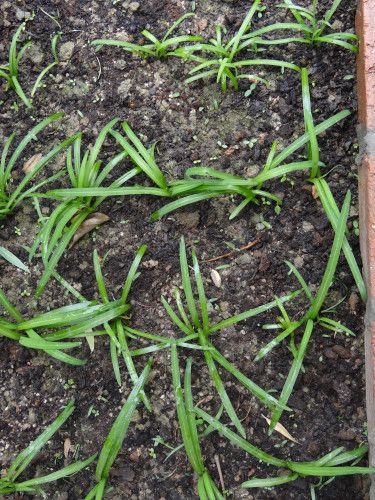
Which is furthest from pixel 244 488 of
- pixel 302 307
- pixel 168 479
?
pixel 302 307

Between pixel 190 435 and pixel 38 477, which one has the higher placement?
pixel 190 435

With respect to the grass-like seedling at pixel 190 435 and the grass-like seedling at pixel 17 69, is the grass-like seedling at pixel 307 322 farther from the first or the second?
the grass-like seedling at pixel 17 69

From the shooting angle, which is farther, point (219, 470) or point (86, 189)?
point (86, 189)

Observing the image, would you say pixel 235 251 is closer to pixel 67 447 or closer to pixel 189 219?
pixel 189 219

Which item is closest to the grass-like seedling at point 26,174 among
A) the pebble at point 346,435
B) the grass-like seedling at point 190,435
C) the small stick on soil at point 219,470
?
the grass-like seedling at point 190,435

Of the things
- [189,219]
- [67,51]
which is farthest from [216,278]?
[67,51]

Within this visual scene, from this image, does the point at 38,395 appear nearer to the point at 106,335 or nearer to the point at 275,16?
the point at 106,335
